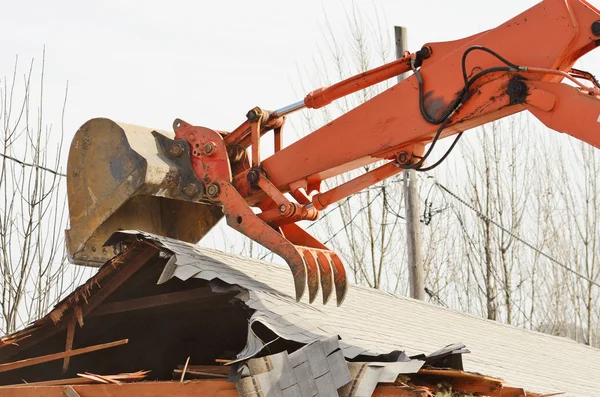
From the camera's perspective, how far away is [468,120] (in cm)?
802

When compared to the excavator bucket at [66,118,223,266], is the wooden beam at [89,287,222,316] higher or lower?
lower

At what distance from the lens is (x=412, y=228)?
18609 millimetres

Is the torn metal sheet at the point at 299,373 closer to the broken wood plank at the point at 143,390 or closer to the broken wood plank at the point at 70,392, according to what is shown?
the broken wood plank at the point at 143,390

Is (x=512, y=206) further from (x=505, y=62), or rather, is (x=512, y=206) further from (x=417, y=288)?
(x=505, y=62)

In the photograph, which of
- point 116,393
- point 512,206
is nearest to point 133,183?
point 116,393

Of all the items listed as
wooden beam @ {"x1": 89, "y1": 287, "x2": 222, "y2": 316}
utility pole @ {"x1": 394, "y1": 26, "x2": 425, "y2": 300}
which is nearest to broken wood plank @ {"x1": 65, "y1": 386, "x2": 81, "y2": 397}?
wooden beam @ {"x1": 89, "y1": 287, "x2": 222, "y2": 316}

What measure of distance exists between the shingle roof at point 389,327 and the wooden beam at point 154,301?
375 mm

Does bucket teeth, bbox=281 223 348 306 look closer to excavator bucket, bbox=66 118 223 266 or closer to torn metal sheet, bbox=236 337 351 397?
excavator bucket, bbox=66 118 223 266

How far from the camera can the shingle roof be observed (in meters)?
8.28

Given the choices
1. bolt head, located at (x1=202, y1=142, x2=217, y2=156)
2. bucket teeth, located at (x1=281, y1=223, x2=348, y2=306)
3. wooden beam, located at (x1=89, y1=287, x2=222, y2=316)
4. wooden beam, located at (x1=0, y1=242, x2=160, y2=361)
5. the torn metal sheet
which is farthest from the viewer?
wooden beam, located at (x1=89, y1=287, x2=222, y2=316)

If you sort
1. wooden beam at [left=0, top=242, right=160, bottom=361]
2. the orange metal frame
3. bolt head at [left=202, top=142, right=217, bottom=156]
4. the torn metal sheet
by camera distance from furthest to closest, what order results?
wooden beam at [left=0, top=242, right=160, bottom=361], bolt head at [left=202, top=142, right=217, bottom=156], the orange metal frame, the torn metal sheet

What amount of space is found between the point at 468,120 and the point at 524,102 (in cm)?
54

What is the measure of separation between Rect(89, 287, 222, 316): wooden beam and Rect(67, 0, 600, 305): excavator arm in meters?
0.66

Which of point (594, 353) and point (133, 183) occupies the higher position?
point (594, 353)
